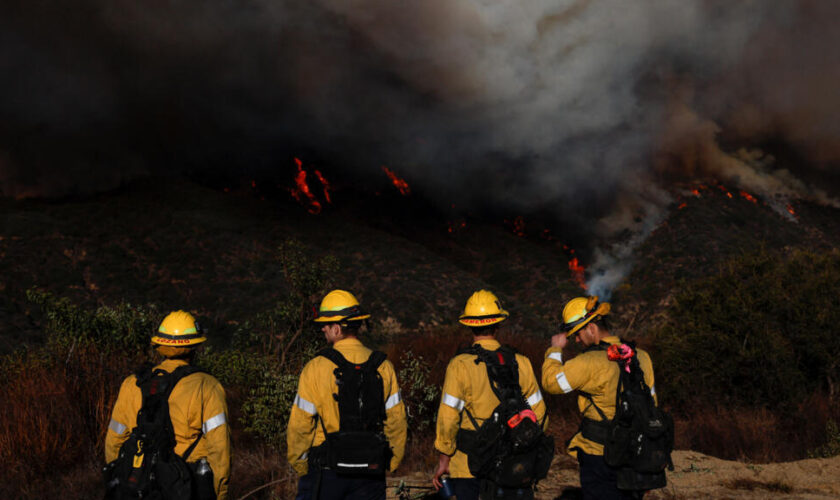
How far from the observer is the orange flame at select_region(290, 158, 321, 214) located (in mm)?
57281

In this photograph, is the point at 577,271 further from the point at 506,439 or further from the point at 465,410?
the point at 506,439

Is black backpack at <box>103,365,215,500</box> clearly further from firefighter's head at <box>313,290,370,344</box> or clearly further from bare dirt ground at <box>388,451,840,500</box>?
bare dirt ground at <box>388,451,840,500</box>

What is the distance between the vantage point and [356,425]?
3.69 meters

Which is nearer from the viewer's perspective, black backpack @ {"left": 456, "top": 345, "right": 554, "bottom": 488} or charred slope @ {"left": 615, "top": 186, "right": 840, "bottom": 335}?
black backpack @ {"left": 456, "top": 345, "right": 554, "bottom": 488}

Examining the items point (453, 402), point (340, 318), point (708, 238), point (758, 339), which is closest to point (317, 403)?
point (340, 318)

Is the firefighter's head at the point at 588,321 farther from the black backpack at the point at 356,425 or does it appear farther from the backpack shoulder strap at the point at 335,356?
the backpack shoulder strap at the point at 335,356

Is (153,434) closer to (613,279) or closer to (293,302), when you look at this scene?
(293,302)

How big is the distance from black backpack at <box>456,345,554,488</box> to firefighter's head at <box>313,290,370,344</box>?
1093 millimetres

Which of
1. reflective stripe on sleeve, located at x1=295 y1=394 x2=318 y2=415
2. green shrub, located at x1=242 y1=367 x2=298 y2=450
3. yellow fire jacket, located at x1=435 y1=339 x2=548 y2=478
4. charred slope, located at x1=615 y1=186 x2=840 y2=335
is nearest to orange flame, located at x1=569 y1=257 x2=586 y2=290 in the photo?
charred slope, located at x1=615 y1=186 x2=840 y2=335

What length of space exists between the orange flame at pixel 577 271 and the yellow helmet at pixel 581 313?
49.4m

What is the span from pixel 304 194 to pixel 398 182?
15751 mm

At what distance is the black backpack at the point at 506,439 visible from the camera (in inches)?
151

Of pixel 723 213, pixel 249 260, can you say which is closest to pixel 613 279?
pixel 723 213

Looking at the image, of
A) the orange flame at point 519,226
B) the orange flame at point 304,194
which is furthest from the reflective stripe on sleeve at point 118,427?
the orange flame at point 519,226
